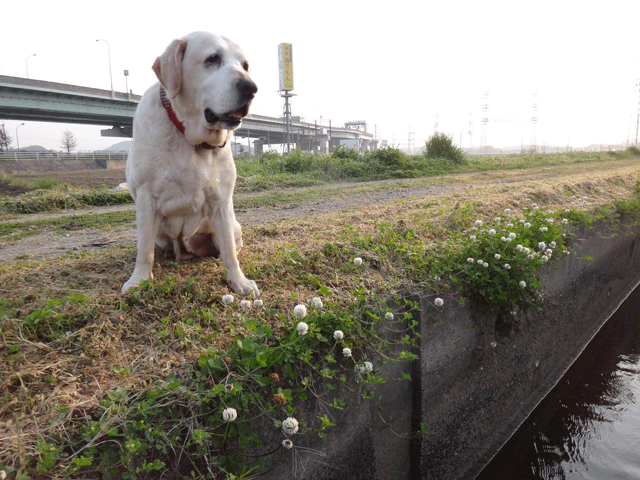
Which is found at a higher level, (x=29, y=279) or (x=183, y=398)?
(x=29, y=279)

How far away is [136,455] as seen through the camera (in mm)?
1657

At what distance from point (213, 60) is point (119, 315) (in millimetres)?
1553

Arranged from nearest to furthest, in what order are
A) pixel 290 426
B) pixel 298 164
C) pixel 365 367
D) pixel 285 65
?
pixel 290 426
pixel 365 367
pixel 298 164
pixel 285 65

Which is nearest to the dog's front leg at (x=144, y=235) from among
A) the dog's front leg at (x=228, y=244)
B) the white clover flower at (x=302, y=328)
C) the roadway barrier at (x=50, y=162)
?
the dog's front leg at (x=228, y=244)

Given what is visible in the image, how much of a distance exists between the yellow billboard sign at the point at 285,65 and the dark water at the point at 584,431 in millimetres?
53528

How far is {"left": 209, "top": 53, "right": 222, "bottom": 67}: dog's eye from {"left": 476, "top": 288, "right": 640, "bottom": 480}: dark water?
3760mm

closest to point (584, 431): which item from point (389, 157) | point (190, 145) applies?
point (190, 145)

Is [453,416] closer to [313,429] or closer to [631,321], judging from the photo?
[313,429]

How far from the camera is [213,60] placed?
8.43 feet

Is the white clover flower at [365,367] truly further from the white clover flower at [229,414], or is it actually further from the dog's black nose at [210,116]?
the dog's black nose at [210,116]

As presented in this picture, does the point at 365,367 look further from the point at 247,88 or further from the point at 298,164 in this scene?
the point at 298,164

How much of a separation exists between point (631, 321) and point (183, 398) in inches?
304

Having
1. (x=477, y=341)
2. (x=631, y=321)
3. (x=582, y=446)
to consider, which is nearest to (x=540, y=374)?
(x=582, y=446)

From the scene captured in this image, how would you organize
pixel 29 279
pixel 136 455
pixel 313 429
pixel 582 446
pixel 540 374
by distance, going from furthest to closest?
pixel 540 374 < pixel 582 446 < pixel 29 279 < pixel 313 429 < pixel 136 455
